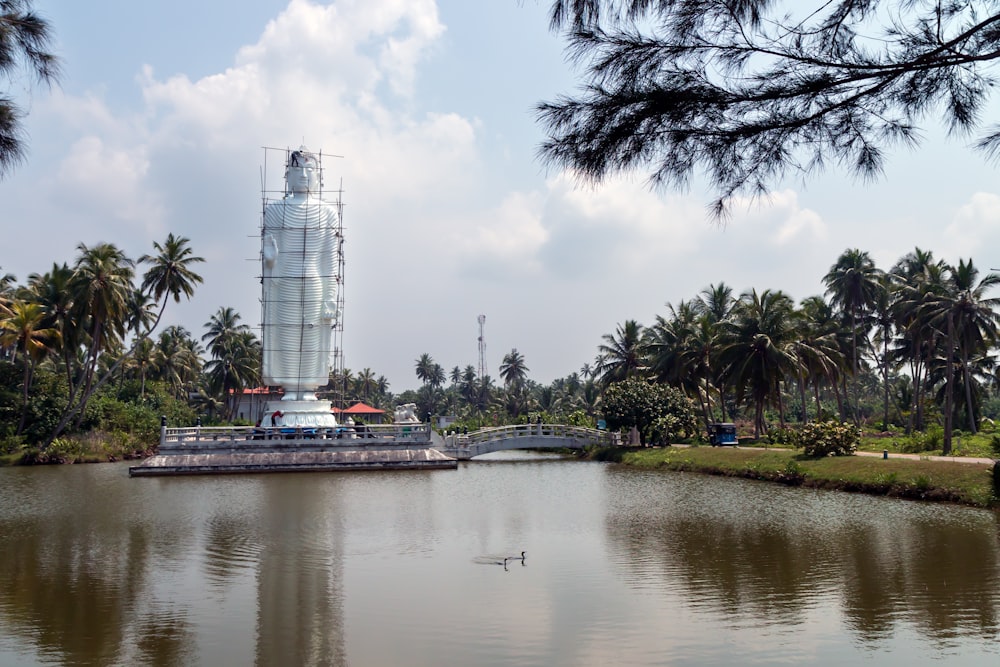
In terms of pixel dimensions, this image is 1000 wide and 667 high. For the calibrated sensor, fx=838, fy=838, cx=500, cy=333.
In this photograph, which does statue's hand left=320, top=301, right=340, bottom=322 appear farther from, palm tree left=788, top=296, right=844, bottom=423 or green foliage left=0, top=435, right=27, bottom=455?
palm tree left=788, top=296, right=844, bottom=423

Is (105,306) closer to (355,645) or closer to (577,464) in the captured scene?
(577,464)

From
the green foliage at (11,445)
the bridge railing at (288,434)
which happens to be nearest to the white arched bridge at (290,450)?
the bridge railing at (288,434)

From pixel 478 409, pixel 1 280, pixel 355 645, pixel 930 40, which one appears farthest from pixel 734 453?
pixel 478 409

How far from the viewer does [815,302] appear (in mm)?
57906

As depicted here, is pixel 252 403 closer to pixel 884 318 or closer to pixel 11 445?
pixel 11 445

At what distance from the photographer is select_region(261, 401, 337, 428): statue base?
47.6 meters

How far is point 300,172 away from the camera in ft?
166

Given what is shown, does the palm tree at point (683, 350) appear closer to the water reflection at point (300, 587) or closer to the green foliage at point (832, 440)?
the green foliage at point (832, 440)

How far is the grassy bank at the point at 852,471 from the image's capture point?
23.7 meters

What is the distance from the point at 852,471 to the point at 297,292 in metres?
32.7

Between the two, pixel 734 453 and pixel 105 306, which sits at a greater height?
pixel 105 306

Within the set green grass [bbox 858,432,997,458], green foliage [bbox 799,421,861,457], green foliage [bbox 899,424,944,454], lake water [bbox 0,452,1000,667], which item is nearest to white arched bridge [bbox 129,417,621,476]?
lake water [bbox 0,452,1000,667]

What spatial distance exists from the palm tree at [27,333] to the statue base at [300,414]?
12.1m

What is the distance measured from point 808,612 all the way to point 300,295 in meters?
41.3
